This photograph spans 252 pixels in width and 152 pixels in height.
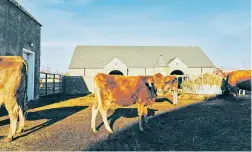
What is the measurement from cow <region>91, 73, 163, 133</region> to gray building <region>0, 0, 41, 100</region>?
→ 6.72 m

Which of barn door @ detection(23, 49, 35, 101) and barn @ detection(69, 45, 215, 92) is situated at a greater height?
barn @ detection(69, 45, 215, 92)

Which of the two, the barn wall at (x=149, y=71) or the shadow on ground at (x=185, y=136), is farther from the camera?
the barn wall at (x=149, y=71)

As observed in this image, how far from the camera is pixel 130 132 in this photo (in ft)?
22.1

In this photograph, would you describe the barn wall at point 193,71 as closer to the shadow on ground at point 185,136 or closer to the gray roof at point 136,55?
the gray roof at point 136,55

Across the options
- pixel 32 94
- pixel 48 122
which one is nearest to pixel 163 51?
pixel 32 94

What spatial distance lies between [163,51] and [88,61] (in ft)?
43.7

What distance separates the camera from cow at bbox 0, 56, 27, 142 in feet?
20.2

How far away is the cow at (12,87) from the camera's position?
20.2 feet

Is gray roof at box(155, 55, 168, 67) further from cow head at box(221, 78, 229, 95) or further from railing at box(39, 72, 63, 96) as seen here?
cow head at box(221, 78, 229, 95)

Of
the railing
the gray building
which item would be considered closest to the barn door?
the gray building

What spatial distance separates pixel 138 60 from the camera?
40250 millimetres

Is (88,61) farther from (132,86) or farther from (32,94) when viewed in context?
(132,86)

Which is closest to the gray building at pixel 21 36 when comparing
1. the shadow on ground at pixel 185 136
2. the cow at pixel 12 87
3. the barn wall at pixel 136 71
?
the cow at pixel 12 87

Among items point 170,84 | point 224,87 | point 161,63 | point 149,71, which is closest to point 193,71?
point 161,63
